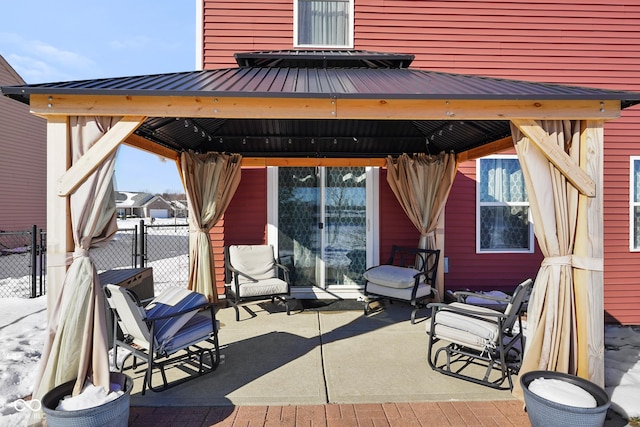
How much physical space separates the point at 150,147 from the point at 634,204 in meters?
7.02

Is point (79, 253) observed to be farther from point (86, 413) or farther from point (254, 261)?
point (254, 261)

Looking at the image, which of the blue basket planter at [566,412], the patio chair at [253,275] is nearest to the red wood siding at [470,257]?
the patio chair at [253,275]

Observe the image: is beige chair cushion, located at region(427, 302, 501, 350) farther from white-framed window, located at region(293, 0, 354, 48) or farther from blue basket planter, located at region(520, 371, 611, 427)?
white-framed window, located at region(293, 0, 354, 48)

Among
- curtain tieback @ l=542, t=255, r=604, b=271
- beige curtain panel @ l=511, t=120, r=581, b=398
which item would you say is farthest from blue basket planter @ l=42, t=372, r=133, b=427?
curtain tieback @ l=542, t=255, r=604, b=271

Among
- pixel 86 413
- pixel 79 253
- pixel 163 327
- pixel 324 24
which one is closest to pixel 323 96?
pixel 79 253

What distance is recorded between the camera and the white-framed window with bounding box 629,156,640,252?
545 centimetres

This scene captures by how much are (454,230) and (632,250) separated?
271 cm

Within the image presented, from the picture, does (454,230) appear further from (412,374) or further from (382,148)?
(412,374)

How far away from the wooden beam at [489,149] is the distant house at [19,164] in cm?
1235

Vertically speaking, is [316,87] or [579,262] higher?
[316,87]

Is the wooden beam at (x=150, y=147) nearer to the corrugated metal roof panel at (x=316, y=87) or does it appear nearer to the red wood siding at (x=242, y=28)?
the corrugated metal roof panel at (x=316, y=87)

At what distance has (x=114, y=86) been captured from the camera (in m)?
2.66

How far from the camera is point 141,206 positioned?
36062 millimetres

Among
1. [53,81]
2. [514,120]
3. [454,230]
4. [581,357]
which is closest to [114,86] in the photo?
[53,81]
